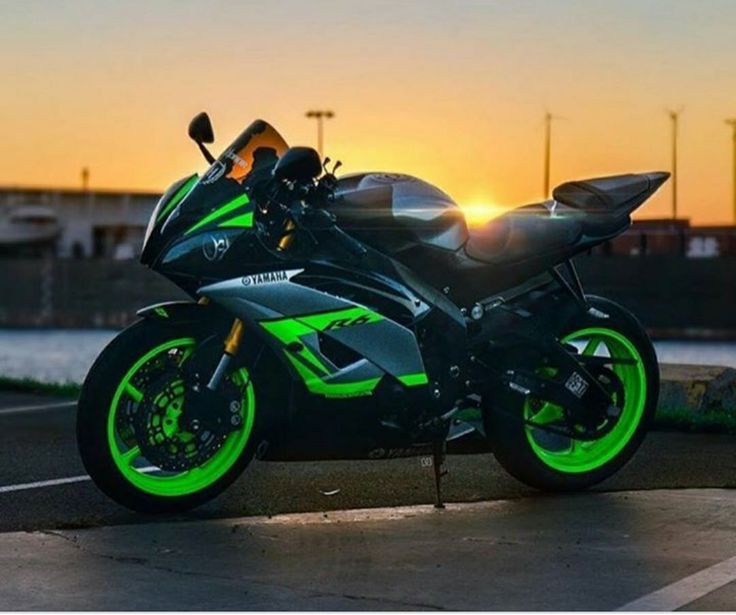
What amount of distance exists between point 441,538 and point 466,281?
4.08ft

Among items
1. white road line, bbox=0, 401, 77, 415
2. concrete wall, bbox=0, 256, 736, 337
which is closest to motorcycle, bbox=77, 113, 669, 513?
white road line, bbox=0, 401, 77, 415

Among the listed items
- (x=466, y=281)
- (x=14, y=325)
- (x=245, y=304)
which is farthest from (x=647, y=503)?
(x=14, y=325)

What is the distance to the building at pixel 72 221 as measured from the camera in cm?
10562

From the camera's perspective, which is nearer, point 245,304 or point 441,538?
point 441,538

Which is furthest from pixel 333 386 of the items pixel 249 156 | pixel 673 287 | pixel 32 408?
pixel 673 287

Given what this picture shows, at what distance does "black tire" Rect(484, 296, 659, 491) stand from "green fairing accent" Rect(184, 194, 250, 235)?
4.47 ft

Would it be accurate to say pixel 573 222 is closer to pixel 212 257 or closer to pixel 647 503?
pixel 647 503

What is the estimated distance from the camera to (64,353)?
58.9 meters

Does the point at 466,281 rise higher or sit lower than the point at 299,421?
higher

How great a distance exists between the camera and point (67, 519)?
228 inches

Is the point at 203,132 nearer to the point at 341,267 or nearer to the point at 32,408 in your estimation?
the point at 341,267

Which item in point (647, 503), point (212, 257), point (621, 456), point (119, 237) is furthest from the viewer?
point (119, 237)

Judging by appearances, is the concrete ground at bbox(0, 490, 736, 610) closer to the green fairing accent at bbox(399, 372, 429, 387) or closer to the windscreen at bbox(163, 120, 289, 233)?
the green fairing accent at bbox(399, 372, 429, 387)

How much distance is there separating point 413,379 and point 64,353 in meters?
54.3
